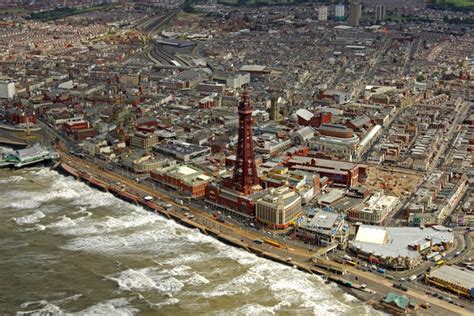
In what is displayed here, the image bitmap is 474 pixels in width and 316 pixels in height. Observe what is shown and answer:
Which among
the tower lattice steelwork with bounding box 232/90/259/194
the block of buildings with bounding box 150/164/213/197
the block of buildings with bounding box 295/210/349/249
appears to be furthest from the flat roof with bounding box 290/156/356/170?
the block of buildings with bounding box 295/210/349/249

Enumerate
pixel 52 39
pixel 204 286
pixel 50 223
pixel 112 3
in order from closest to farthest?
pixel 204 286, pixel 50 223, pixel 52 39, pixel 112 3

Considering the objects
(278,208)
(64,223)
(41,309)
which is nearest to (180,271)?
(41,309)

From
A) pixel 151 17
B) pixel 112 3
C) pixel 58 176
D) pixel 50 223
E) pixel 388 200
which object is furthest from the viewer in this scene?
pixel 112 3

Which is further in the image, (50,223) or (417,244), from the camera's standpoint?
(50,223)

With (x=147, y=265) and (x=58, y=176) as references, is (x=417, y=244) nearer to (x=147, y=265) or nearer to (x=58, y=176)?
(x=147, y=265)

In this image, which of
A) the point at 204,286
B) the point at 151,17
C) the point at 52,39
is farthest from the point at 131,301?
the point at 151,17

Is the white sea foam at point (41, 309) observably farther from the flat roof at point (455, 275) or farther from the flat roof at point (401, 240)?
the flat roof at point (455, 275)

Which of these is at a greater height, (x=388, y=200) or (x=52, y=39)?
(x=52, y=39)
